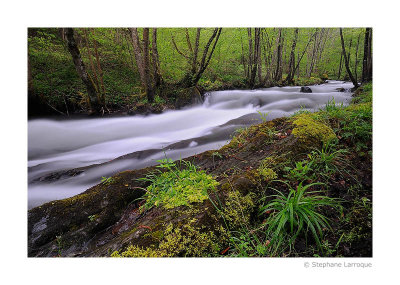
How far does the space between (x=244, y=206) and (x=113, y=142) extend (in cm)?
348

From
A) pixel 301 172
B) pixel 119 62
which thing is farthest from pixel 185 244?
pixel 119 62

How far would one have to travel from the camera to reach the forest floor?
122 centimetres

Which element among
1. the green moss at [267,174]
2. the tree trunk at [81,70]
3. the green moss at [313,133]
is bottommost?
the green moss at [267,174]

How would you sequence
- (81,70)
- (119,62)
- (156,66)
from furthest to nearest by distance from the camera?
1. (119,62)
2. (156,66)
3. (81,70)

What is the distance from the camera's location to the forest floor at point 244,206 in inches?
48.0

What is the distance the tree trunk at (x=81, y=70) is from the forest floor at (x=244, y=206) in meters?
4.05

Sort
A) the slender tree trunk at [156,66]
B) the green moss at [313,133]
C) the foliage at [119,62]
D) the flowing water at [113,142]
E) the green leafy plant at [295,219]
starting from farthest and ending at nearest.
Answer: the slender tree trunk at [156,66]
the foliage at [119,62]
the flowing water at [113,142]
the green moss at [313,133]
the green leafy plant at [295,219]

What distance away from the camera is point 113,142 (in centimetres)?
406

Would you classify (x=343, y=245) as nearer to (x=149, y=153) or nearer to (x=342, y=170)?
(x=342, y=170)

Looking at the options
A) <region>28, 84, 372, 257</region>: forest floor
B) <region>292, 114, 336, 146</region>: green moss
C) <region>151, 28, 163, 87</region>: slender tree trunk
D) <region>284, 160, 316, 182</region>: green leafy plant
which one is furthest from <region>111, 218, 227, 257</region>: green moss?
<region>151, 28, 163, 87</region>: slender tree trunk

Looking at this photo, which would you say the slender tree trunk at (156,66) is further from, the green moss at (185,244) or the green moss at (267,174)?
the green moss at (185,244)

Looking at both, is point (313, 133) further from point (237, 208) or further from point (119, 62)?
point (119, 62)

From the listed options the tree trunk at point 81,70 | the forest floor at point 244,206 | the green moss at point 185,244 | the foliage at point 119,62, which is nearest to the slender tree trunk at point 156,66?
the foliage at point 119,62
